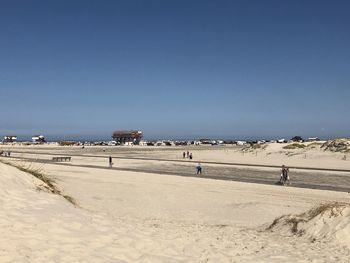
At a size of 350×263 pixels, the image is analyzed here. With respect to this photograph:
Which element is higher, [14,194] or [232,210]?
[14,194]

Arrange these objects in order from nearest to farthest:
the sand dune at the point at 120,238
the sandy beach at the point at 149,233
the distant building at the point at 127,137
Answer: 1. the sand dune at the point at 120,238
2. the sandy beach at the point at 149,233
3. the distant building at the point at 127,137

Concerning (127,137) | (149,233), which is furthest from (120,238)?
(127,137)

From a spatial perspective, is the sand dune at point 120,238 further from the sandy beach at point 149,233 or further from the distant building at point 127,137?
the distant building at point 127,137

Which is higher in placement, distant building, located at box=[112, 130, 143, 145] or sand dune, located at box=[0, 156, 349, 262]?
distant building, located at box=[112, 130, 143, 145]

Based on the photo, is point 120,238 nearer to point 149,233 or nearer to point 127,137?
point 149,233

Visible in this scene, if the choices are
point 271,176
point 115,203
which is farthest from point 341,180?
point 115,203

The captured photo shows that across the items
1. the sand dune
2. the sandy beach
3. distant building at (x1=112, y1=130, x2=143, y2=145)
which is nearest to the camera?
the sand dune

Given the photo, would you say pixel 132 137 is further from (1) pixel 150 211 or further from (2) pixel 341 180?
(1) pixel 150 211

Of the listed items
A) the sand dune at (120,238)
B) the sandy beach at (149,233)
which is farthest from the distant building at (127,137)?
the sand dune at (120,238)

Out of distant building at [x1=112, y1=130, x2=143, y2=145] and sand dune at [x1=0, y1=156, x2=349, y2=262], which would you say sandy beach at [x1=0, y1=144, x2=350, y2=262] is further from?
distant building at [x1=112, y1=130, x2=143, y2=145]

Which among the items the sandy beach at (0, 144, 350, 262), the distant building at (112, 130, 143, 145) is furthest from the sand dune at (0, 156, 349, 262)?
the distant building at (112, 130, 143, 145)

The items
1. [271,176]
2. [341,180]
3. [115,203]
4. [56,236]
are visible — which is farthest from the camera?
[271,176]

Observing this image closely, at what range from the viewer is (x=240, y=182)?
31016mm

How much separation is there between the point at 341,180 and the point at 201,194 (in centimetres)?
1455
